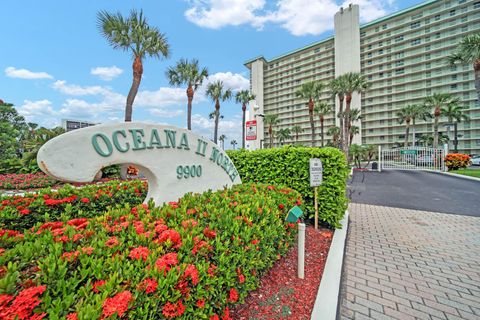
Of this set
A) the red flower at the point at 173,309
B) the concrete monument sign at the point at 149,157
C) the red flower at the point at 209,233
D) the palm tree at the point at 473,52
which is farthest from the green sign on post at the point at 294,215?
the palm tree at the point at 473,52

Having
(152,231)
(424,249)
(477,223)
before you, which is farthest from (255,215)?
(477,223)

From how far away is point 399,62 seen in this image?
53062mm

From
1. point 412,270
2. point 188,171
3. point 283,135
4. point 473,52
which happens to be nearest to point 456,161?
point 473,52

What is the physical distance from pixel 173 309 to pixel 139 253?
1.58 feet

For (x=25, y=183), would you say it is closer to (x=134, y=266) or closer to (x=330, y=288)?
(x=134, y=266)

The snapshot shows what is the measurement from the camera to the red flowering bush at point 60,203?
2923mm

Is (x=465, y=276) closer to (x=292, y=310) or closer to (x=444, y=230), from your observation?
(x=444, y=230)

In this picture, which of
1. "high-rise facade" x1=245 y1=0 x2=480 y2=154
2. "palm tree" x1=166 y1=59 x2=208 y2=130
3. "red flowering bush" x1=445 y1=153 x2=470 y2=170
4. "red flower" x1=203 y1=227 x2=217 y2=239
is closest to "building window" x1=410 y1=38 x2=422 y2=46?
"high-rise facade" x1=245 y1=0 x2=480 y2=154

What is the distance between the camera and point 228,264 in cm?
189

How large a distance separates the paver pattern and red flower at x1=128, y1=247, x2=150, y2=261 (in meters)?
2.38

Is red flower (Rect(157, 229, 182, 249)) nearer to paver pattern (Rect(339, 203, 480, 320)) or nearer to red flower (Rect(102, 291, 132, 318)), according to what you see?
red flower (Rect(102, 291, 132, 318))

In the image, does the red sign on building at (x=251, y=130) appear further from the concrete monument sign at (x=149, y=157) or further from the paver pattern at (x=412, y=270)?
the paver pattern at (x=412, y=270)

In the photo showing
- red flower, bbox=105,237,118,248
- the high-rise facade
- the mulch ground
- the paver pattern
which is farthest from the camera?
the high-rise facade

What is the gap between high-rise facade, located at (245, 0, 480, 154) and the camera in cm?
4600
